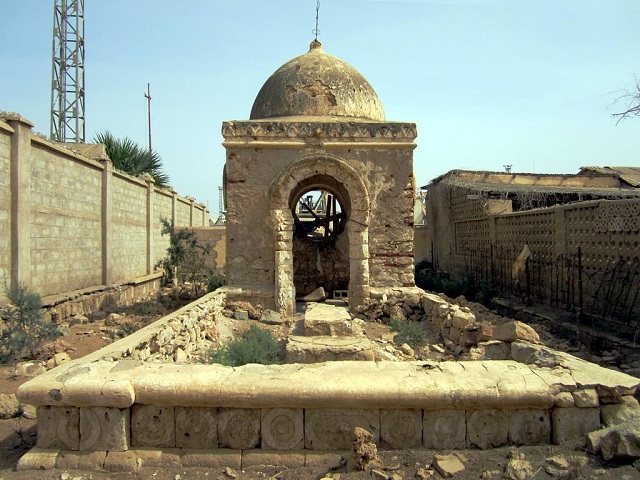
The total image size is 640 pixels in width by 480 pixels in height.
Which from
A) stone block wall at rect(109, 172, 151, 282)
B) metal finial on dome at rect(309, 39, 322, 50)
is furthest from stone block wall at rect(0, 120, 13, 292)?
metal finial on dome at rect(309, 39, 322, 50)

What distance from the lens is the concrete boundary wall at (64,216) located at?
25.3 ft

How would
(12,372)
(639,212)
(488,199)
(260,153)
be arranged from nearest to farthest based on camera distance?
(12,372)
(639,212)
(260,153)
(488,199)

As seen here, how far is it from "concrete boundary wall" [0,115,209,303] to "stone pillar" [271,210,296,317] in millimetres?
4236

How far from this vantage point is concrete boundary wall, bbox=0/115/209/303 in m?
7.73

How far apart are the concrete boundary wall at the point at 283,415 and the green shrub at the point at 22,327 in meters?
3.79

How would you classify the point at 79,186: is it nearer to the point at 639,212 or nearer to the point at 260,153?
the point at 260,153

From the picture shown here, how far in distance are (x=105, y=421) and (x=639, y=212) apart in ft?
24.4

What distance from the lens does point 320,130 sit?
944 cm

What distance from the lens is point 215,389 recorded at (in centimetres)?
343

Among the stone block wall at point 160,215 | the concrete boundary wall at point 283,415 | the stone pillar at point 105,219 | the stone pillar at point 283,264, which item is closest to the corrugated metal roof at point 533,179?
the stone pillar at point 283,264

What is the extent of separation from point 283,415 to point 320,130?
690 centimetres

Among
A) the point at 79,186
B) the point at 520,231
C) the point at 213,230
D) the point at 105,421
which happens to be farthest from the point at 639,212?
the point at 213,230

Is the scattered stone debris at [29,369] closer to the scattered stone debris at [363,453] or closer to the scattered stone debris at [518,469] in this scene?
the scattered stone debris at [363,453]

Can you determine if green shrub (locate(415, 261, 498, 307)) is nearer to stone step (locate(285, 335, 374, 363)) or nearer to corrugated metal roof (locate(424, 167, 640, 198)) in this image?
corrugated metal roof (locate(424, 167, 640, 198))
